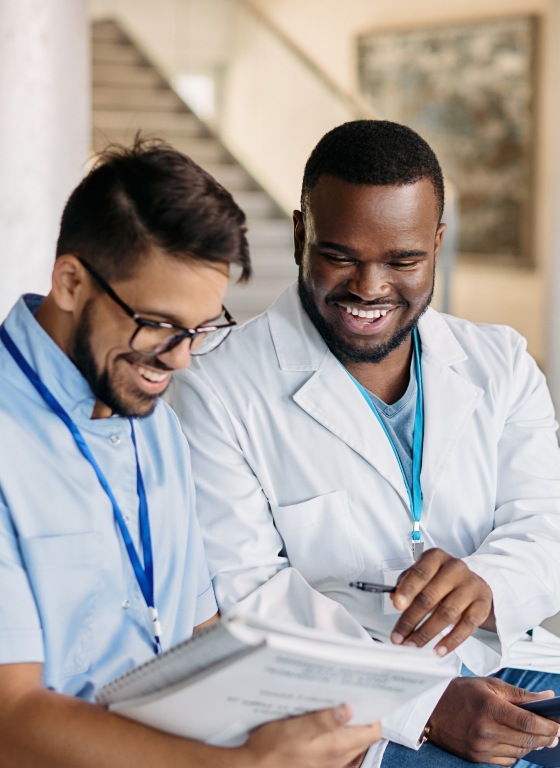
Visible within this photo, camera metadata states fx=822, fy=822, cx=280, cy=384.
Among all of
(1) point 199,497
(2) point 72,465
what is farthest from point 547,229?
(2) point 72,465

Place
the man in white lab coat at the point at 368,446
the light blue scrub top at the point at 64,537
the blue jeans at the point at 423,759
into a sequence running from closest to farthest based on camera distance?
the light blue scrub top at the point at 64,537 → the blue jeans at the point at 423,759 → the man in white lab coat at the point at 368,446

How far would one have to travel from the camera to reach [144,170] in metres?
1.16

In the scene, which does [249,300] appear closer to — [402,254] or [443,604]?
[402,254]

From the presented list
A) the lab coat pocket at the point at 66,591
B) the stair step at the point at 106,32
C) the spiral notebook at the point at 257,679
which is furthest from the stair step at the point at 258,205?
the spiral notebook at the point at 257,679

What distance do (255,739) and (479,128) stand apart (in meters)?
6.86

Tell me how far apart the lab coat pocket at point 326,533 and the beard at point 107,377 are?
592 mm

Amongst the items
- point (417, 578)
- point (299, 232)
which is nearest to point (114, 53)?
point (299, 232)

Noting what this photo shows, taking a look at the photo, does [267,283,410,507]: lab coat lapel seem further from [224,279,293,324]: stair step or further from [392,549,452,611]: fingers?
[224,279,293,324]: stair step

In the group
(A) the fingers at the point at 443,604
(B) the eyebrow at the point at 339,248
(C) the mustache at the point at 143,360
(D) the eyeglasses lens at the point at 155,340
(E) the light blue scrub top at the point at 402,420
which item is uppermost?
(B) the eyebrow at the point at 339,248

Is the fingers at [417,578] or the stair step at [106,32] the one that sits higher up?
the stair step at [106,32]

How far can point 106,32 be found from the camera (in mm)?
7750

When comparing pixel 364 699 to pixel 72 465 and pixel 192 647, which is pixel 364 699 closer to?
pixel 192 647

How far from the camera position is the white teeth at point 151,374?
3.91ft

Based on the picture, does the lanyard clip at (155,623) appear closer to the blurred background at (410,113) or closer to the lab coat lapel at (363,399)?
the lab coat lapel at (363,399)
